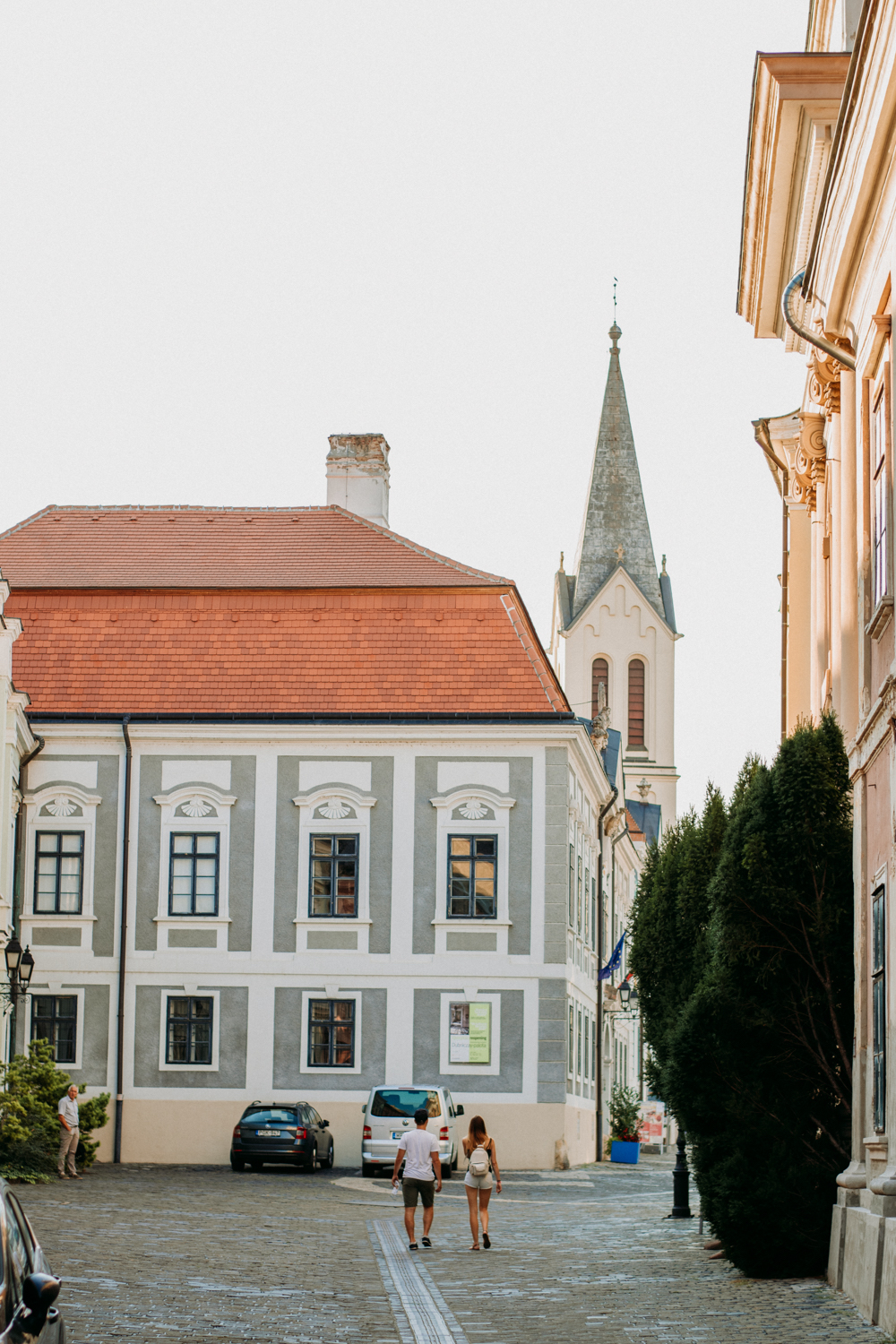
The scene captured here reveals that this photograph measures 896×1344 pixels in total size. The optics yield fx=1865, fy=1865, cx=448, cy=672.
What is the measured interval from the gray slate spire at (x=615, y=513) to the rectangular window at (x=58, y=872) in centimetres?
5235

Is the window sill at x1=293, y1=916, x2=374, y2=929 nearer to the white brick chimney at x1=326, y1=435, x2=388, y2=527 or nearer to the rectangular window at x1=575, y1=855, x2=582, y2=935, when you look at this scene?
the rectangular window at x1=575, y1=855, x2=582, y2=935

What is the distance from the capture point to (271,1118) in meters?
33.0

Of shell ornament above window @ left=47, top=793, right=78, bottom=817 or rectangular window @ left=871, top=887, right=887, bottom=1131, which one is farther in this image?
shell ornament above window @ left=47, top=793, right=78, bottom=817

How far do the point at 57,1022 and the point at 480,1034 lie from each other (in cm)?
847

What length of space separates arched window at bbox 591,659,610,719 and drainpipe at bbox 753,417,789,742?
6123 cm

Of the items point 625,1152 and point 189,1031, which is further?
point 625,1152

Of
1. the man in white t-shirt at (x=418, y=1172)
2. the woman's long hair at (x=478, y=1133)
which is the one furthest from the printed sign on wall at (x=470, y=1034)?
the woman's long hair at (x=478, y=1133)

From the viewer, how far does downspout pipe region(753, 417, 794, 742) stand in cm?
2284

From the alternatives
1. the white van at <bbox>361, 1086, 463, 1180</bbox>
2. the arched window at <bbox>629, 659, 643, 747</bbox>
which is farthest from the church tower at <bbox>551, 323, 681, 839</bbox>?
the white van at <bbox>361, 1086, 463, 1180</bbox>

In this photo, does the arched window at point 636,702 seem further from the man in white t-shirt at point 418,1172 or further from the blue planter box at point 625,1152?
the man in white t-shirt at point 418,1172

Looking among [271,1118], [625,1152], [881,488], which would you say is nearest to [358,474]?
[625,1152]

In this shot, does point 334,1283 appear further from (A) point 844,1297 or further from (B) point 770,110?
(B) point 770,110

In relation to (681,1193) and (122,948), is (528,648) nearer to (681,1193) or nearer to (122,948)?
(122,948)

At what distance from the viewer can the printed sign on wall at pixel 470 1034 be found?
1428 inches
